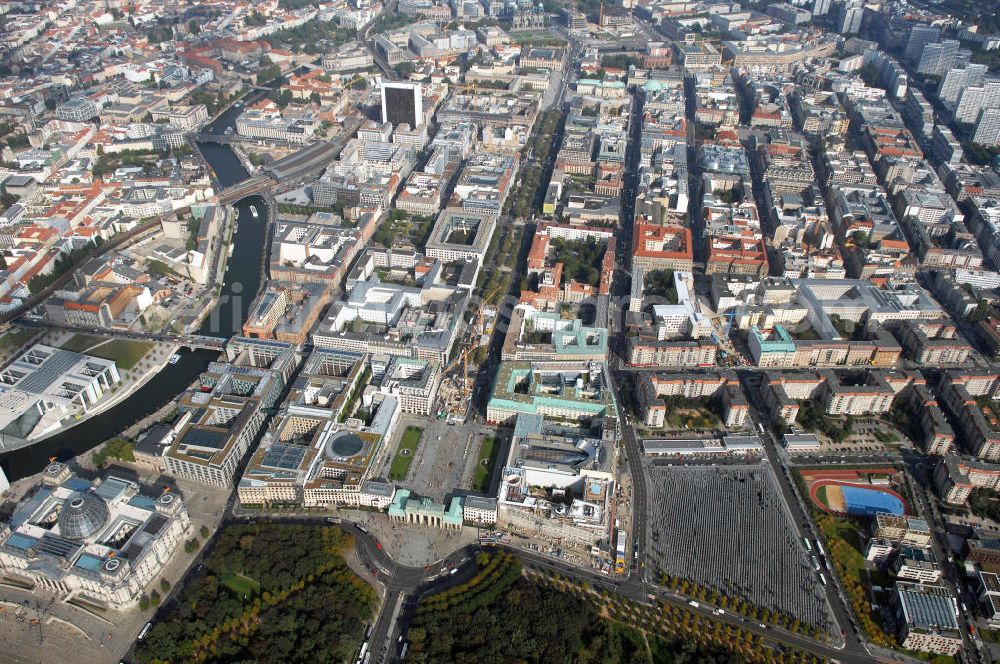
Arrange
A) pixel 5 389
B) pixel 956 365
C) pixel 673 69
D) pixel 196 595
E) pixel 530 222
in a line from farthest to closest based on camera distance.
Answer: pixel 673 69, pixel 530 222, pixel 956 365, pixel 5 389, pixel 196 595

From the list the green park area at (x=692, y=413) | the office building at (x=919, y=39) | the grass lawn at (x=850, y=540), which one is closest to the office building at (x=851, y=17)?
the office building at (x=919, y=39)

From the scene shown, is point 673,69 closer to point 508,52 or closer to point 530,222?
point 508,52

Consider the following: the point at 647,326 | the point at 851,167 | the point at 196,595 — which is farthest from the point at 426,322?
the point at 851,167

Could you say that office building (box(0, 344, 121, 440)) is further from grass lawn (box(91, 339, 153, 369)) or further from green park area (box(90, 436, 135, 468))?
green park area (box(90, 436, 135, 468))

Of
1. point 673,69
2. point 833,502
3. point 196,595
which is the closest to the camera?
point 196,595

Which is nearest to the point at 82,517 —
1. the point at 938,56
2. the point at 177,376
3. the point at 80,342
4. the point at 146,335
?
the point at 177,376

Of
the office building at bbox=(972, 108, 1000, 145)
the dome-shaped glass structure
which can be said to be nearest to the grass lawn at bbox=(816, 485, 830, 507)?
the dome-shaped glass structure

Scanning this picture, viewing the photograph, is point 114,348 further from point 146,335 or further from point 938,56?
point 938,56
